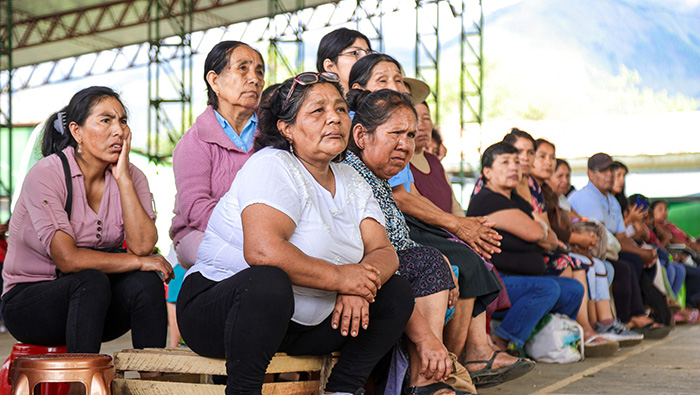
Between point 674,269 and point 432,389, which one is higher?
point 674,269

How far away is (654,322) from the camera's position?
588cm

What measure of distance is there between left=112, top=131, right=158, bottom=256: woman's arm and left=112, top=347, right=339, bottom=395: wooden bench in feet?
1.64

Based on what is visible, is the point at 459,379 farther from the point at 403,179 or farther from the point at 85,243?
the point at 85,243

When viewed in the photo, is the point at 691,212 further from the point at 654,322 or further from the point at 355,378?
the point at 355,378

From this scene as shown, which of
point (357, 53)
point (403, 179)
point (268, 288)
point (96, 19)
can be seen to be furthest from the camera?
point (96, 19)

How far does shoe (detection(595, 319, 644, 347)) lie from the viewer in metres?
5.04

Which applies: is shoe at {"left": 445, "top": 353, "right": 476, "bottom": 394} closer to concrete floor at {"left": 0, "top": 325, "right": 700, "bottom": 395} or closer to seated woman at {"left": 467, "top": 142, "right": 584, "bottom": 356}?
concrete floor at {"left": 0, "top": 325, "right": 700, "bottom": 395}

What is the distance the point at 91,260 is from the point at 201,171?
545mm

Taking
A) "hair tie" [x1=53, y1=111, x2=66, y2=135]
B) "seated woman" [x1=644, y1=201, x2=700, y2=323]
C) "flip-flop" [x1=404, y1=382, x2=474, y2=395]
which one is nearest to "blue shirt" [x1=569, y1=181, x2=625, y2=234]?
"seated woman" [x1=644, y1=201, x2=700, y2=323]

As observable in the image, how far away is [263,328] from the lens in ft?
6.58

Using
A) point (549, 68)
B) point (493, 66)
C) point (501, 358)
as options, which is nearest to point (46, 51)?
point (501, 358)

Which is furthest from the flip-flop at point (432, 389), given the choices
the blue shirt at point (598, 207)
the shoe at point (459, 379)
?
the blue shirt at point (598, 207)

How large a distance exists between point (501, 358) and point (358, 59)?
1495 millimetres

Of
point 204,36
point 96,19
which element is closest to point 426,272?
point 96,19
